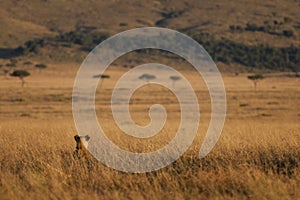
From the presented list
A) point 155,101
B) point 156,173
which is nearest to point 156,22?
point 155,101

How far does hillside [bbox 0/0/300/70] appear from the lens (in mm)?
93312

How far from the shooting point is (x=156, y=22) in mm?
128875

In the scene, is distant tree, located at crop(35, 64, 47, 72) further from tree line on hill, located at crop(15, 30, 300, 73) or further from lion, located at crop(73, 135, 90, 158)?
lion, located at crop(73, 135, 90, 158)

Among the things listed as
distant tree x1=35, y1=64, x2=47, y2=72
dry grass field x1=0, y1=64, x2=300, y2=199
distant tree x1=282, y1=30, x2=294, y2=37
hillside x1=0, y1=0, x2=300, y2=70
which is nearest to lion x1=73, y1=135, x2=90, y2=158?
dry grass field x1=0, y1=64, x2=300, y2=199

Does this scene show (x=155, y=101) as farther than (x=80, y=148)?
Yes

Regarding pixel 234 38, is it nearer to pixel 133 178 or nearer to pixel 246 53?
pixel 246 53

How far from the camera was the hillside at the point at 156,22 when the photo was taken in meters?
93.3

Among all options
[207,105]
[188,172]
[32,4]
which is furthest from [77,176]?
[32,4]

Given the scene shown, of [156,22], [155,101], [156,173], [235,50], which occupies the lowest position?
[156,173]

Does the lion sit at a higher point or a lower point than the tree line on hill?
lower

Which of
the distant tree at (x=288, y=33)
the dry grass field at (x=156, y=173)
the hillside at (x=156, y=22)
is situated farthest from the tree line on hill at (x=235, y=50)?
the dry grass field at (x=156, y=173)

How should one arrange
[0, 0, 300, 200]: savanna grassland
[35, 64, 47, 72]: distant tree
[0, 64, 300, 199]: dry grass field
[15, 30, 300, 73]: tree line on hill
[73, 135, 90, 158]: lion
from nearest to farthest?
[0, 64, 300, 199]: dry grass field, [0, 0, 300, 200]: savanna grassland, [73, 135, 90, 158]: lion, [35, 64, 47, 72]: distant tree, [15, 30, 300, 73]: tree line on hill

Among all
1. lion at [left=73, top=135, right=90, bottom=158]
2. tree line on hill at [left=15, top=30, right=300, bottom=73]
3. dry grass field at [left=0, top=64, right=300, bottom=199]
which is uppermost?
tree line on hill at [left=15, top=30, right=300, bottom=73]

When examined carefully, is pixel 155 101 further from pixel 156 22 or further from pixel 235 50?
pixel 156 22
